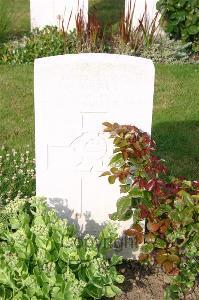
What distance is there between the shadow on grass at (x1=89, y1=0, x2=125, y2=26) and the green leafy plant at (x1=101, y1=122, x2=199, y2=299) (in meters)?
6.34

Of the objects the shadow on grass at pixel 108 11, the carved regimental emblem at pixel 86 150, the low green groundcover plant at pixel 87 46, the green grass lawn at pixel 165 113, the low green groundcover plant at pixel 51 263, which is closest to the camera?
the low green groundcover plant at pixel 51 263

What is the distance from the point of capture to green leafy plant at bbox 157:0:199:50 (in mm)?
7688

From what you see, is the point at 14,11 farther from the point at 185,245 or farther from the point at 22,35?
the point at 185,245

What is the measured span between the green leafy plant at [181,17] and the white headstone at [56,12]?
1023 millimetres

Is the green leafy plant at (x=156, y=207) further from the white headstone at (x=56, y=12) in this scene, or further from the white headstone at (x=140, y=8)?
the white headstone at (x=140, y=8)

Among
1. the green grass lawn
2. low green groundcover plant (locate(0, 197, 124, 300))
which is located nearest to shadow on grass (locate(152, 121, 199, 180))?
the green grass lawn

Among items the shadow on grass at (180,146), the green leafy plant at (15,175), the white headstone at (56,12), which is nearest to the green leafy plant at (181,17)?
the white headstone at (56,12)

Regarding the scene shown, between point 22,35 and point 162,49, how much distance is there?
207cm

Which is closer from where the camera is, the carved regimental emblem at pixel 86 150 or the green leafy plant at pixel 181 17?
the carved regimental emblem at pixel 86 150

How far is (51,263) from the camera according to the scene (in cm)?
318

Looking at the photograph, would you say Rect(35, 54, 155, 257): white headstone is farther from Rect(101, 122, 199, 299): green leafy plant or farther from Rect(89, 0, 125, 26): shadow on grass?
Rect(89, 0, 125, 26): shadow on grass

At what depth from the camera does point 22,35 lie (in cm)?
855

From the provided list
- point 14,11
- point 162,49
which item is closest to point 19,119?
point 162,49

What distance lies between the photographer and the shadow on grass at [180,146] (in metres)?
5.11
